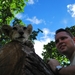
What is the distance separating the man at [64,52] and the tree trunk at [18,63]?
0.30 m

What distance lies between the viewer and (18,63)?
329 cm

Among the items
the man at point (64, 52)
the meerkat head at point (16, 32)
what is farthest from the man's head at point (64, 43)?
the meerkat head at point (16, 32)

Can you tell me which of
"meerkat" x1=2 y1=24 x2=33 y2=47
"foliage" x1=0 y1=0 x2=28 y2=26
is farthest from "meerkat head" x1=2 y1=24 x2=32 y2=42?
"foliage" x1=0 y1=0 x2=28 y2=26

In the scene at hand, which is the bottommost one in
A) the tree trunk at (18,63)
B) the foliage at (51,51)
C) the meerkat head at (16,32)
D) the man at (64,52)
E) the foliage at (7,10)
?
the tree trunk at (18,63)

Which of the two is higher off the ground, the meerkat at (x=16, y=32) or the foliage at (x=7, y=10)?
the foliage at (x=7, y=10)

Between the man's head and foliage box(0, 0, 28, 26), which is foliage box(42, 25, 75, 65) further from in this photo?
the man's head

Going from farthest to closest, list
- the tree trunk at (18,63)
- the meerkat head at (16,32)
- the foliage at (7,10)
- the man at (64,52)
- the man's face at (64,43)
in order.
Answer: the foliage at (7,10) → the meerkat head at (16,32) → the man's face at (64,43) → the man at (64,52) → the tree trunk at (18,63)

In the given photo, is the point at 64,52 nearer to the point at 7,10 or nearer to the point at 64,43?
the point at 64,43

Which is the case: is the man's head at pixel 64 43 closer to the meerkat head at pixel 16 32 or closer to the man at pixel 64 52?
the man at pixel 64 52

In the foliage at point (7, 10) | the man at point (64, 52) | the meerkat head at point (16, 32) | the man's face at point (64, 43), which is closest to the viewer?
the man at point (64, 52)

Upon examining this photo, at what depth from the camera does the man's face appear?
5.01 metres

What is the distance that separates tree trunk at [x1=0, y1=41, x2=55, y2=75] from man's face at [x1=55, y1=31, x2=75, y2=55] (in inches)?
39.2

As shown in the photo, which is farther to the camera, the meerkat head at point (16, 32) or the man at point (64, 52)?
the meerkat head at point (16, 32)

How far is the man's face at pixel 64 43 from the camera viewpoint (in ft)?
16.4
